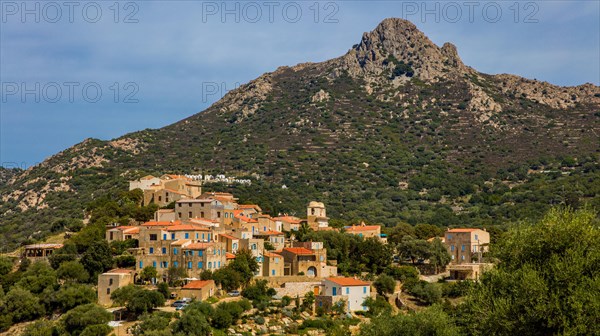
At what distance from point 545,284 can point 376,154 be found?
138 m

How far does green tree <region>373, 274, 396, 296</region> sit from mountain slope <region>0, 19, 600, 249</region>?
29.6 meters

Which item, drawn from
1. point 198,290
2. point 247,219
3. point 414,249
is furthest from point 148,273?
point 414,249

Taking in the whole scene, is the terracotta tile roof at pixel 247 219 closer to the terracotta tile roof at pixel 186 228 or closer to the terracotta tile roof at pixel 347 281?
the terracotta tile roof at pixel 186 228

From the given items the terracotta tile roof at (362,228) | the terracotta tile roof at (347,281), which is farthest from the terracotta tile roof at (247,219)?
the terracotta tile roof at (347,281)

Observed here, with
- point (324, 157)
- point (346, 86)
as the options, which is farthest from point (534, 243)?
point (346, 86)

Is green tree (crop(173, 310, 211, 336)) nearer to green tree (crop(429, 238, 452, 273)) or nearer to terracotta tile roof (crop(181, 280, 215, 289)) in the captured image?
terracotta tile roof (crop(181, 280, 215, 289))

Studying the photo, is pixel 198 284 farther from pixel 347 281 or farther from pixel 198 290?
pixel 347 281

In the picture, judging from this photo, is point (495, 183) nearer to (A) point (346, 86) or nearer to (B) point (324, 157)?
(B) point (324, 157)

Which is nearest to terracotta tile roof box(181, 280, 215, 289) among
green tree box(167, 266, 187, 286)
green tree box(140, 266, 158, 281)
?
green tree box(167, 266, 187, 286)

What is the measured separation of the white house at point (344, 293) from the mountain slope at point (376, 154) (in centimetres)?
3242

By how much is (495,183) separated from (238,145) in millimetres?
53305

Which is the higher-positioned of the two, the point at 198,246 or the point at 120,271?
the point at 198,246

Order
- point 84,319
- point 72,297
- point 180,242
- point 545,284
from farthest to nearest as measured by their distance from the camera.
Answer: point 180,242, point 72,297, point 84,319, point 545,284

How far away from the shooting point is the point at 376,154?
16725 centimetres
